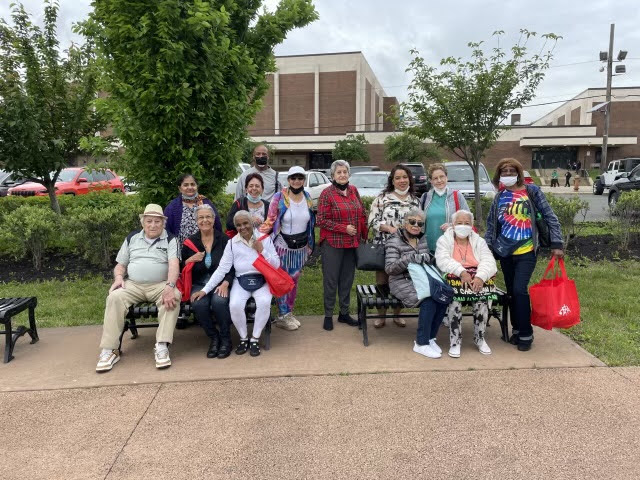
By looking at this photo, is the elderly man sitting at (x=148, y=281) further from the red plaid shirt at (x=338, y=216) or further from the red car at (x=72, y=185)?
the red car at (x=72, y=185)

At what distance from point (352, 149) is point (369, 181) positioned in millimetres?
27577

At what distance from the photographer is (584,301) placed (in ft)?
18.7

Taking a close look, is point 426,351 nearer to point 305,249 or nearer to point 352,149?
point 305,249

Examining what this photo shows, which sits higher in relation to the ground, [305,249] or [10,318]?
[305,249]

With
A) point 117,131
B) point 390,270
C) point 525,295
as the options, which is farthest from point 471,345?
point 117,131

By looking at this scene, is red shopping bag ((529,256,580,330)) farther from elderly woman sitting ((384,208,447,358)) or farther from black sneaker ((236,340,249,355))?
black sneaker ((236,340,249,355))

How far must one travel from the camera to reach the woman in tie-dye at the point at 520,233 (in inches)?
172

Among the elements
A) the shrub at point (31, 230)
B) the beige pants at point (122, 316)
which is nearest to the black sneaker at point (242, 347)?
the beige pants at point (122, 316)

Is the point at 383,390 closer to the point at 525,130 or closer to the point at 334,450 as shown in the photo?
the point at 334,450

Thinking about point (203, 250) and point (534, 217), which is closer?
point (534, 217)

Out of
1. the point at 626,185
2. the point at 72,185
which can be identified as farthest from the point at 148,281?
the point at 626,185

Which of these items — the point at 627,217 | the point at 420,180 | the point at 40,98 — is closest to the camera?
the point at 627,217

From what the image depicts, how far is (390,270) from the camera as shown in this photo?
4547mm

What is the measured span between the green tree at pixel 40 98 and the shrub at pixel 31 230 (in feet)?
7.16
